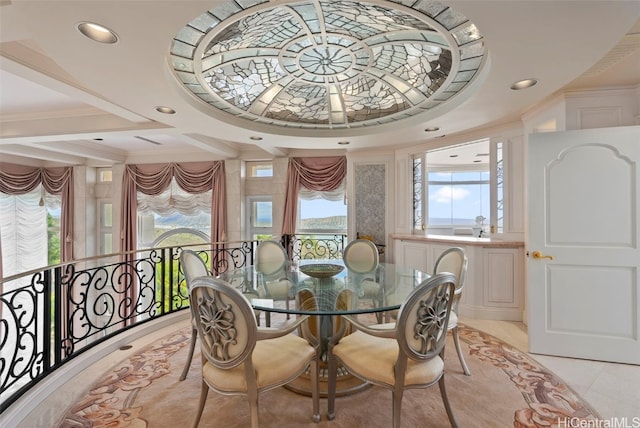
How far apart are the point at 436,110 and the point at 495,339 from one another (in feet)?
7.65

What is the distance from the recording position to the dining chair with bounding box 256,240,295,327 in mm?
2274

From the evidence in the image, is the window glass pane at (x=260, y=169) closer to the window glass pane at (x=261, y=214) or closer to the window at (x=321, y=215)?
the window glass pane at (x=261, y=214)

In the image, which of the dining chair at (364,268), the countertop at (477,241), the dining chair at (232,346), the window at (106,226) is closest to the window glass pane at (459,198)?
the countertop at (477,241)

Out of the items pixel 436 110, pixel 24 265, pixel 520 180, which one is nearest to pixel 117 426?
pixel 436 110

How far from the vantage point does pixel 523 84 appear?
222cm

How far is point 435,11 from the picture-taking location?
65.6 inches

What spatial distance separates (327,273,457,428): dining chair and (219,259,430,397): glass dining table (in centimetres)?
25

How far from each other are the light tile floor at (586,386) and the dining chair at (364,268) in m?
1.47

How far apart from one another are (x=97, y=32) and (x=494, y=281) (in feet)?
13.6

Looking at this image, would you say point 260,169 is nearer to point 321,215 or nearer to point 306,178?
point 306,178

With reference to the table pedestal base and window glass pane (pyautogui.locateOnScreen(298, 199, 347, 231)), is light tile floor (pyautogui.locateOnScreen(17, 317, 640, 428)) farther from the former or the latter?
window glass pane (pyautogui.locateOnScreen(298, 199, 347, 231))

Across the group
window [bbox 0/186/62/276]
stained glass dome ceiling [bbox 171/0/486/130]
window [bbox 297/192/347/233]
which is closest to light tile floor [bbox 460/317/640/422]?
stained glass dome ceiling [bbox 171/0/486/130]

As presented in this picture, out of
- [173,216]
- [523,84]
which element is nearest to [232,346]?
[523,84]

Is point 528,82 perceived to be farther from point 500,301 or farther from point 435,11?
point 500,301
